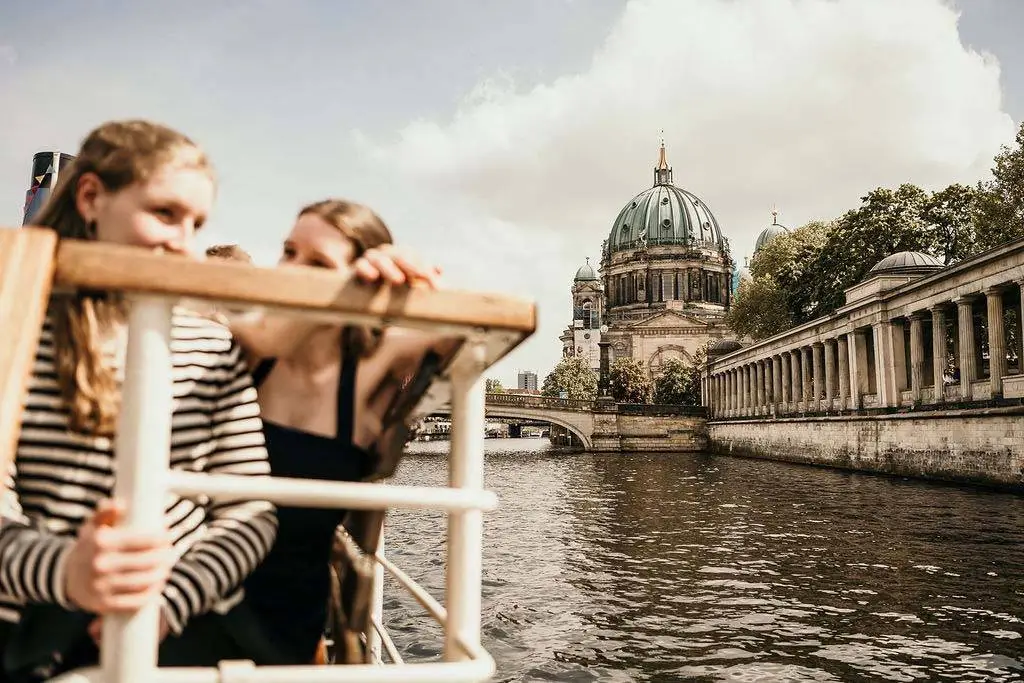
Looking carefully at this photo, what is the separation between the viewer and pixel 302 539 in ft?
6.26

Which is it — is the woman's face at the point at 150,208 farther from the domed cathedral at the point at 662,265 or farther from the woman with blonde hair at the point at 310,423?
the domed cathedral at the point at 662,265

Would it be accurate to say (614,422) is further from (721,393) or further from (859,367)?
(859,367)

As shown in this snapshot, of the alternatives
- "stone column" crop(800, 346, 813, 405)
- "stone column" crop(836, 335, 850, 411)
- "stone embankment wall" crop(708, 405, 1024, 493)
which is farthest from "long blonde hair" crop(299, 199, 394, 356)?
"stone column" crop(800, 346, 813, 405)

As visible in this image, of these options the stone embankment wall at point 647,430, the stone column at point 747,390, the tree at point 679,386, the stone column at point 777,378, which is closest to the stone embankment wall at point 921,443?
the stone column at point 777,378

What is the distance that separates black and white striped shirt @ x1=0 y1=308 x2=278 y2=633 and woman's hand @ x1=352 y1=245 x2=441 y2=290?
0.56 metres

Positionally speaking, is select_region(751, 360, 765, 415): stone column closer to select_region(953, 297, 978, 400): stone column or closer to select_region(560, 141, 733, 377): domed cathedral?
select_region(953, 297, 978, 400): stone column

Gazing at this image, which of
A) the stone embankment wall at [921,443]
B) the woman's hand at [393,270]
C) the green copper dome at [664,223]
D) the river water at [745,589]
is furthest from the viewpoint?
the green copper dome at [664,223]

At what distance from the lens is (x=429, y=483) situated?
28.0 m

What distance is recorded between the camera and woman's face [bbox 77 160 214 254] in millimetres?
1610

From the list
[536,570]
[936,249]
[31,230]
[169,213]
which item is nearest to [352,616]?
[169,213]

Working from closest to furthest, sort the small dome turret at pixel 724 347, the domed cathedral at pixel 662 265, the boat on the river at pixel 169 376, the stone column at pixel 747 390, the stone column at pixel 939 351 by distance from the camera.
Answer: the boat on the river at pixel 169 376
the stone column at pixel 939 351
the stone column at pixel 747 390
the small dome turret at pixel 724 347
the domed cathedral at pixel 662 265

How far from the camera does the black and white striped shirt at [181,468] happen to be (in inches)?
55.8

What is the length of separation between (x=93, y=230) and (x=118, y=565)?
0.75 meters

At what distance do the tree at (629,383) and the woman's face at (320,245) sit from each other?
80.8 metres
